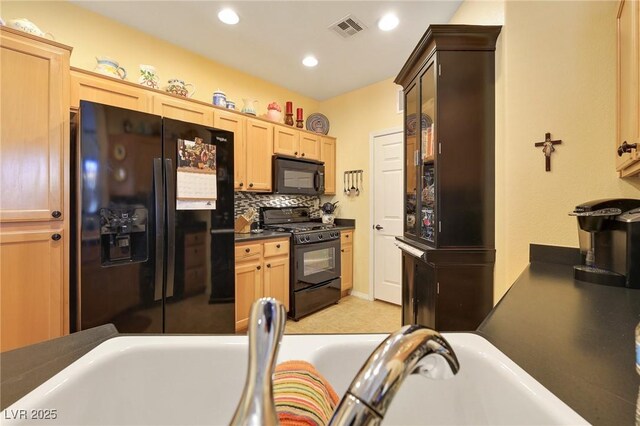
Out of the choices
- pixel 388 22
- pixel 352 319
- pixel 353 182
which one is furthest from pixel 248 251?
pixel 388 22

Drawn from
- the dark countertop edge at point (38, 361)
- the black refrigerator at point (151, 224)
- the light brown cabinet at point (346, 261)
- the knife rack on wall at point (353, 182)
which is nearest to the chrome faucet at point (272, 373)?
the dark countertop edge at point (38, 361)

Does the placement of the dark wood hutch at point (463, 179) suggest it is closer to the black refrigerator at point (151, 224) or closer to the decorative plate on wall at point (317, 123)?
the black refrigerator at point (151, 224)

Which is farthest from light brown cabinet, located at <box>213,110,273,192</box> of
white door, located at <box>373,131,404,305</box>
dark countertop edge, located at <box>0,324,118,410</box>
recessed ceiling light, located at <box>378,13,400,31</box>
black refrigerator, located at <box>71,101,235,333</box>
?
dark countertop edge, located at <box>0,324,118,410</box>

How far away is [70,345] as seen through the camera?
61cm

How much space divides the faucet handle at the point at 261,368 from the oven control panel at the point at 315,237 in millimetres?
2585

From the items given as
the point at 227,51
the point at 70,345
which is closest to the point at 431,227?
the point at 70,345

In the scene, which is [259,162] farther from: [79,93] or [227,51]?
[79,93]

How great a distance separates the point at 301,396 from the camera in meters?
0.43

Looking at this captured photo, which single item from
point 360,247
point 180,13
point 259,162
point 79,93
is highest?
point 180,13

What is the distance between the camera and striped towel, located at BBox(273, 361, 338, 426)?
403 millimetres

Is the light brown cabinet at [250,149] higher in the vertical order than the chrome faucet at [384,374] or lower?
higher

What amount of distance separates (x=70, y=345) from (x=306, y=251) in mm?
2346

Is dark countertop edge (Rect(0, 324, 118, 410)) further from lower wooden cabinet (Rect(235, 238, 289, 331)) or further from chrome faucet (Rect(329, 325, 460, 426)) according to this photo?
lower wooden cabinet (Rect(235, 238, 289, 331))

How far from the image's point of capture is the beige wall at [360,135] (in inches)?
129
